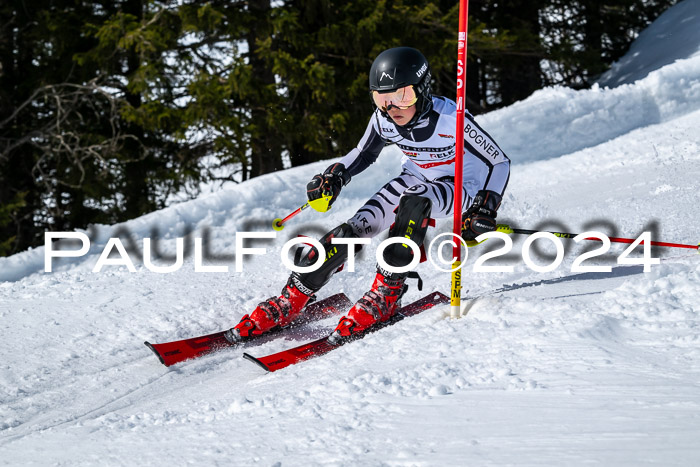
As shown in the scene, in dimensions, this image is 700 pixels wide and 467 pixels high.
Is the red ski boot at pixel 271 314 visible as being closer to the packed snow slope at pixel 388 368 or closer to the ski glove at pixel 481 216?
the packed snow slope at pixel 388 368

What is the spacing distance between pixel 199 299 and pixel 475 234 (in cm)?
221

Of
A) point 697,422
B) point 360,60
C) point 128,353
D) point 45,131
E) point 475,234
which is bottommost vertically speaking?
point 128,353

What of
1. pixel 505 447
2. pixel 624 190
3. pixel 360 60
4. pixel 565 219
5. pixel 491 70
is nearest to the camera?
pixel 505 447

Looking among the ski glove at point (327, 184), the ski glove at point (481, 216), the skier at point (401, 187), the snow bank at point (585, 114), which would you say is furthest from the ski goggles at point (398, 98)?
the snow bank at point (585, 114)

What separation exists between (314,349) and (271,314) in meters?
0.54

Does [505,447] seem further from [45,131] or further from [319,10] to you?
[45,131]

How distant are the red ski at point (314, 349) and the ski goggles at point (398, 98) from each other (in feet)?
4.12

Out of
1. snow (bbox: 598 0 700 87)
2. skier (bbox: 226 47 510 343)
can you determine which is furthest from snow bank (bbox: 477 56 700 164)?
skier (bbox: 226 47 510 343)

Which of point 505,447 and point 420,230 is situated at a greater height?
point 420,230

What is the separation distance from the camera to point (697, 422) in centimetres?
208

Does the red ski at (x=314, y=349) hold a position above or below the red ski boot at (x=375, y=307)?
below

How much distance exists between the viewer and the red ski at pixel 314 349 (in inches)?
139

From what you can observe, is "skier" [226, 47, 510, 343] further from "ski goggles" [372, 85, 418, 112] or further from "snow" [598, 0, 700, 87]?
"snow" [598, 0, 700, 87]

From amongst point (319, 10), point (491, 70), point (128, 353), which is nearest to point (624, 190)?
point (128, 353)
